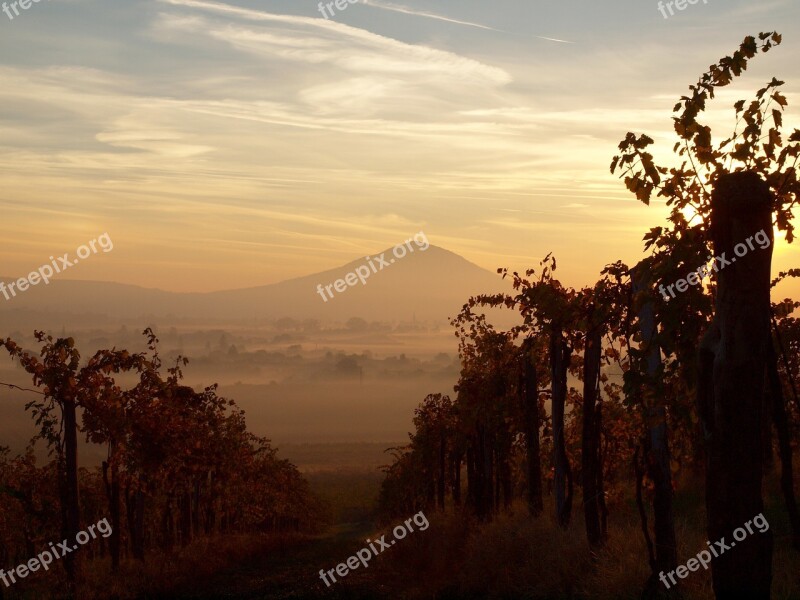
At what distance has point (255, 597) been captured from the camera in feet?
57.5

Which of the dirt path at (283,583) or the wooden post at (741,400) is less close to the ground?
the wooden post at (741,400)

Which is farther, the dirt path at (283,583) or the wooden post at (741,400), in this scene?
the dirt path at (283,583)

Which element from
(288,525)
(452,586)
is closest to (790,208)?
(452,586)

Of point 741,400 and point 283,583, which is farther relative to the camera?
point 283,583

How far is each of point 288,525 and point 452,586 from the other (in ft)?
167

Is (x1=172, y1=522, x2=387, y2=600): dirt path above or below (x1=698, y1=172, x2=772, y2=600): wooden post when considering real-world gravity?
below

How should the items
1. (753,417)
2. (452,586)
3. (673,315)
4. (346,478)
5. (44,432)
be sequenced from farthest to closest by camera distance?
(346,478) → (44,432) → (452,586) → (673,315) → (753,417)

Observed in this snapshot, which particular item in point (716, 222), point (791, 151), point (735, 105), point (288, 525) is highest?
point (735, 105)

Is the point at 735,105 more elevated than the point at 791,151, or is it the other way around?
the point at 735,105

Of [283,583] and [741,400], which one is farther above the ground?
[741,400]

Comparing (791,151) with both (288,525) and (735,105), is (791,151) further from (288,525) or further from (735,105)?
(288,525)

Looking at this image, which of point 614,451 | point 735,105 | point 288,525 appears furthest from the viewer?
point 288,525

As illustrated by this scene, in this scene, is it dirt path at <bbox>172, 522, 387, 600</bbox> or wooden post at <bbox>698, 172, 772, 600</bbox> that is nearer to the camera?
wooden post at <bbox>698, 172, 772, 600</bbox>

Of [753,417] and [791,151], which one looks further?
[791,151]
